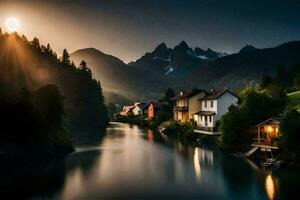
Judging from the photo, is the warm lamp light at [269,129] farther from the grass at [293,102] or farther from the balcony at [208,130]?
the balcony at [208,130]

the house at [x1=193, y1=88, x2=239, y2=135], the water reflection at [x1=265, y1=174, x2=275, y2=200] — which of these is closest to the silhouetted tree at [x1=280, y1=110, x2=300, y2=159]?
the water reflection at [x1=265, y1=174, x2=275, y2=200]

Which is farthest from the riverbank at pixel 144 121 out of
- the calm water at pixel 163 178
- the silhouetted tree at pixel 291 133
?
the silhouetted tree at pixel 291 133

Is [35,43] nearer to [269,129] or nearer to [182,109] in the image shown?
[182,109]

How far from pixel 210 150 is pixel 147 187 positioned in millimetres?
28498

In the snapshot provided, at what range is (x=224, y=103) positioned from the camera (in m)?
80.6

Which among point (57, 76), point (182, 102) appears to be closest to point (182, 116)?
point (182, 102)

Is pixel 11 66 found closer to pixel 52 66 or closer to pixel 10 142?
pixel 52 66

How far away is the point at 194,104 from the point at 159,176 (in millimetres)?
54801

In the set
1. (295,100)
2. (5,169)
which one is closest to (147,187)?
(5,169)

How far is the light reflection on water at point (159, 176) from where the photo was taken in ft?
115

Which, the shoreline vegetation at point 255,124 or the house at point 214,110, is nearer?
the shoreline vegetation at point 255,124

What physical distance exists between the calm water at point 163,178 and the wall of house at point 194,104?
117 feet

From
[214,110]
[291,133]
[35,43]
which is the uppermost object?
[35,43]

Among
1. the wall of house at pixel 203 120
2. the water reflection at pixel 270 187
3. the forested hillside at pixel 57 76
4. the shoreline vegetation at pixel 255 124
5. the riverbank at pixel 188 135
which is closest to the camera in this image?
the water reflection at pixel 270 187
